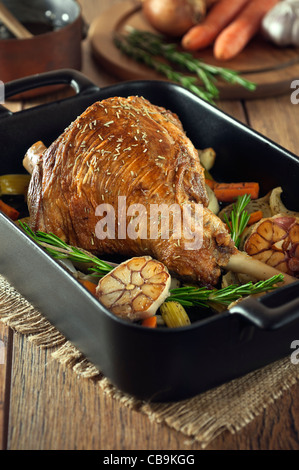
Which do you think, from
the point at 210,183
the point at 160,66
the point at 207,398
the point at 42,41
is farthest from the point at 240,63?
the point at 207,398

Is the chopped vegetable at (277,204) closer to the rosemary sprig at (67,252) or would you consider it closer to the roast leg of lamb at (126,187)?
the roast leg of lamb at (126,187)

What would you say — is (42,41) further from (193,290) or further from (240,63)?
(193,290)

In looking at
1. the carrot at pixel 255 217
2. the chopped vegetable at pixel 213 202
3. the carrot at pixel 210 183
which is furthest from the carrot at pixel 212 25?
the carrot at pixel 255 217

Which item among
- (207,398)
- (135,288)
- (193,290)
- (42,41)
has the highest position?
(42,41)

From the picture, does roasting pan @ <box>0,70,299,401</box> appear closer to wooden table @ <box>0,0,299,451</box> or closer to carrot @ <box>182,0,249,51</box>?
wooden table @ <box>0,0,299,451</box>

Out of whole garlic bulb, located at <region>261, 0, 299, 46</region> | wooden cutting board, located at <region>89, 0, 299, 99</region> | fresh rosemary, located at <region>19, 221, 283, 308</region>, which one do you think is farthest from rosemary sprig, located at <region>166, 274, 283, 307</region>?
whole garlic bulb, located at <region>261, 0, 299, 46</region>

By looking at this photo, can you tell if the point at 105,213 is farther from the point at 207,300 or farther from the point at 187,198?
the point at 207,300

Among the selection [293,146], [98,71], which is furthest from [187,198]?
[98,71]
